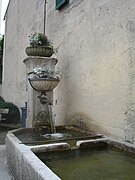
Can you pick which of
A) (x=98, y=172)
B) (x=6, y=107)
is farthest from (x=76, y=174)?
(x=6, y=107)

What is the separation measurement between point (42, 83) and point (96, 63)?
882 mm

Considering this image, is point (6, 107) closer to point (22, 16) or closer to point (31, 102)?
point (31, 102)

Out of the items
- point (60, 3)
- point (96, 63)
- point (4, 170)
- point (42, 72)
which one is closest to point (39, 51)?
point (42, 72)

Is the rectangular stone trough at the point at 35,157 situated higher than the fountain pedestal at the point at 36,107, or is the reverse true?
the fountain pedestal at the point at 36,107

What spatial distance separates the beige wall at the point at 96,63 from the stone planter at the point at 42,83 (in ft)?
1.96

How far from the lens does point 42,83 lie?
11.6ft

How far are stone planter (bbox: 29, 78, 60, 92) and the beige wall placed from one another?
60 cm

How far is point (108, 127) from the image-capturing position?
3156 millimetres

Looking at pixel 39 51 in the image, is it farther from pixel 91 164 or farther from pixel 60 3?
pixel 91 164

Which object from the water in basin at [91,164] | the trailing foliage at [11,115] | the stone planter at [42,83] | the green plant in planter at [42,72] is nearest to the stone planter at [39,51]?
the green plant in planter at [42,72]

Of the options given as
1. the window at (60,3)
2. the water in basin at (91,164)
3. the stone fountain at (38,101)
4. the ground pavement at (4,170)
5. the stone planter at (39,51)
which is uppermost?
the window at (60,3)

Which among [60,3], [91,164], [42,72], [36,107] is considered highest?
[60,3]

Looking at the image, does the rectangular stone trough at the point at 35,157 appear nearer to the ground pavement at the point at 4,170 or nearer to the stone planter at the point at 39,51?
the ground pavement at the point at 4,170

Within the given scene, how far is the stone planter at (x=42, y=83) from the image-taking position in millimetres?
3517
